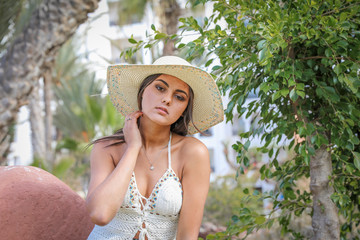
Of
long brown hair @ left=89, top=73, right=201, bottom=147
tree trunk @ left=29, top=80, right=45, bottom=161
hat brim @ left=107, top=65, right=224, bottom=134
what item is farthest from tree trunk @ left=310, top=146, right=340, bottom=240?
tree trunk @ left=29, top=80, right=45, bottom=161

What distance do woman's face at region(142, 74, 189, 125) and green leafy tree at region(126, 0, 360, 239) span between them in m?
0.23

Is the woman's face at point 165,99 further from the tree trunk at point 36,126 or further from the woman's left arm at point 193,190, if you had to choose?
the tree trunk at point 36,126

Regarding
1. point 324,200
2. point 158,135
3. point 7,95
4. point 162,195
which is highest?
point 158,135

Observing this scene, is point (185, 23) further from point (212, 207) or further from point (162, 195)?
point (212, 207)

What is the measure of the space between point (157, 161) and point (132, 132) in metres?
0.24

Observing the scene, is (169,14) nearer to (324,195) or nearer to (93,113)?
(93,113)

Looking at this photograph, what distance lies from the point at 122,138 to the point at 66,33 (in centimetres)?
362

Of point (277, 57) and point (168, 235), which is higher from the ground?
point (277, 57)

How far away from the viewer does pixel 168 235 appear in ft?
7.73

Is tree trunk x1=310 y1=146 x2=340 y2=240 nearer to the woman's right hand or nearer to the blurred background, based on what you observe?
the blurred background

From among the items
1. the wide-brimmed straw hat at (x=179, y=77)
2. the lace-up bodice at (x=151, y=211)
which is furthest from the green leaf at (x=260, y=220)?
the wide-brimmed straw hat at (x=179, y=77)

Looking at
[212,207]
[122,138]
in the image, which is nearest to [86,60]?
[212,207]

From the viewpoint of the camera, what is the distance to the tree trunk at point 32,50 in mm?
5277

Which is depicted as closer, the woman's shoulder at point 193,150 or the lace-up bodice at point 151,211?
the lace-up bodice at point 151,211
